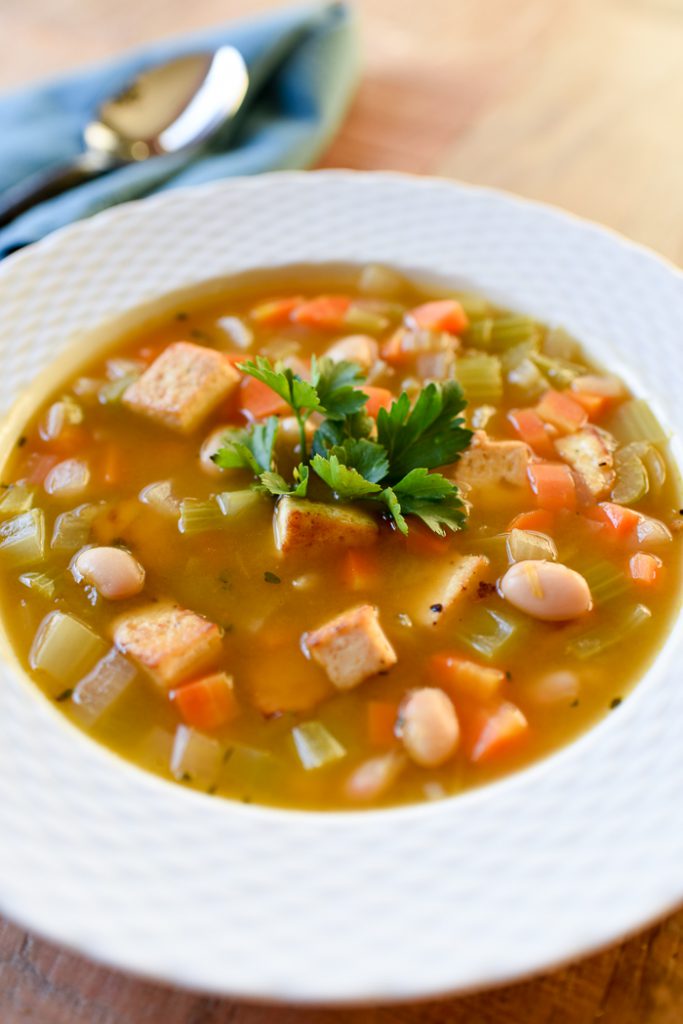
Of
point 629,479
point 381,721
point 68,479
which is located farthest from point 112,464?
point 629,479

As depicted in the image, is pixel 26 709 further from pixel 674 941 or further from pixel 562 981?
pixel 674 941

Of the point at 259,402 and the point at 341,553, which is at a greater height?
the point at 259,402

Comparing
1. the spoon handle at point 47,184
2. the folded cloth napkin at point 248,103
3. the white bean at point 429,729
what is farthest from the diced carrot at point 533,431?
the spoon handle at point 47,184

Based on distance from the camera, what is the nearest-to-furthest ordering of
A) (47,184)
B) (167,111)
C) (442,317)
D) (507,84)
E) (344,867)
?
(344,867)
(442,317)
(47,184)
(167,111)
(507,84)

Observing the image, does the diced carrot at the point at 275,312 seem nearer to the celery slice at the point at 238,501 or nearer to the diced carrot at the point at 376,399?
the diced carrot at the point at 376,399

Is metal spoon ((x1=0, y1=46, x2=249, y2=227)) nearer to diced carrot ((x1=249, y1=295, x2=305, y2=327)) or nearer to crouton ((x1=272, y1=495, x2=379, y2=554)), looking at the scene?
diced carrot ((x1=249, y1=295, x2=305, y2=327))

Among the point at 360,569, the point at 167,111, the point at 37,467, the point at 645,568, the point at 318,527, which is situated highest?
the point at 167,111

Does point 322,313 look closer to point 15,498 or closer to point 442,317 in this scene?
point 442,317

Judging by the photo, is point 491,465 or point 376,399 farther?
point 376,399

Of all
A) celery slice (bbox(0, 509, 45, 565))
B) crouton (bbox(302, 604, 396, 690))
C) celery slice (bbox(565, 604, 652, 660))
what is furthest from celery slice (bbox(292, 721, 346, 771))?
celery slice (bbox(0, 509, 45, 565))
